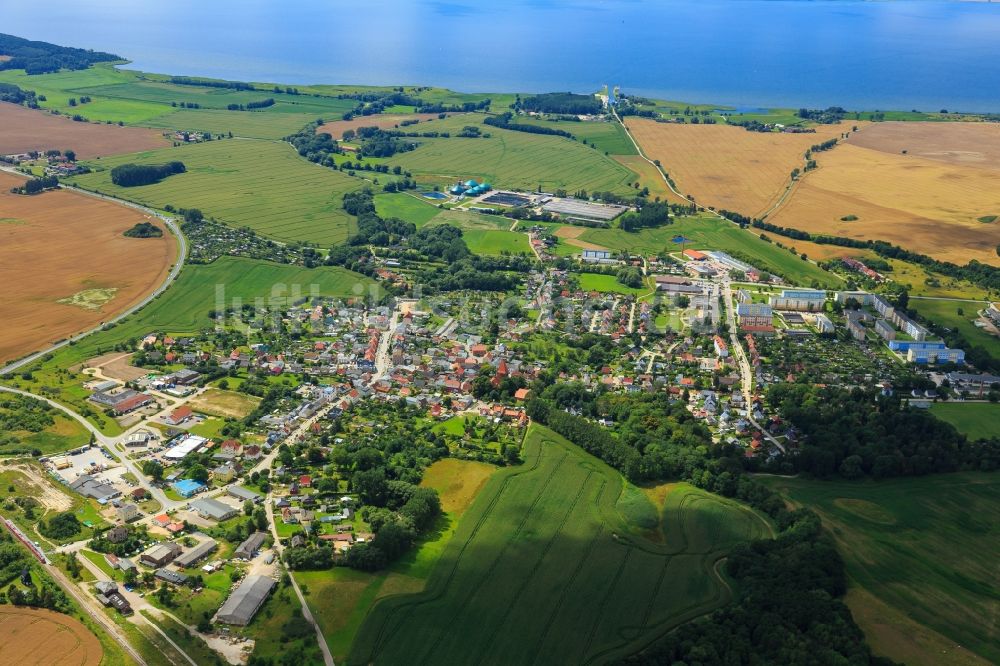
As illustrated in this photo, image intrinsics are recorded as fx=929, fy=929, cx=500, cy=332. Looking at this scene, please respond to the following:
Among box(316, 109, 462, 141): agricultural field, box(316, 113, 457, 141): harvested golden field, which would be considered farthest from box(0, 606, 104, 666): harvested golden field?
box(316, 113, 457, 141): harvested golden field

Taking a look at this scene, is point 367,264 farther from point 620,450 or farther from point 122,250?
point 620,450

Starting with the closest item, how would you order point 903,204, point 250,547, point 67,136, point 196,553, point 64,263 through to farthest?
point 196,553 → point 250,547 → point 64,263 → point 903,204 → point 67,136

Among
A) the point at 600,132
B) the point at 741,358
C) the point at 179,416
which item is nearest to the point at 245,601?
the point at 179,416

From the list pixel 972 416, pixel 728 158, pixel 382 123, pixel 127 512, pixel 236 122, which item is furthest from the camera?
pixel 236 122

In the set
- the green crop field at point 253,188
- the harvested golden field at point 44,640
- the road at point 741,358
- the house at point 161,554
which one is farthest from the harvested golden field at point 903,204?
the harvested golden field at point 44,640

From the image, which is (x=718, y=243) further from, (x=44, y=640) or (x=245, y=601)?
(x=44, y=640)

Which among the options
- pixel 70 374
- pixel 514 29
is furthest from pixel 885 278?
pixel 514 29
